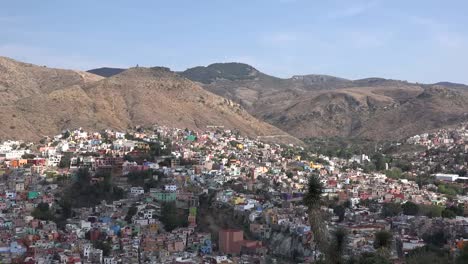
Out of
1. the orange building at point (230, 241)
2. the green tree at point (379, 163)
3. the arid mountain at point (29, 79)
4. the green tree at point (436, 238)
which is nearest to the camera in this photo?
the green tree at point (436, 238)

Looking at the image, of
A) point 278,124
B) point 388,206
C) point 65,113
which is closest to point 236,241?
point 388,206

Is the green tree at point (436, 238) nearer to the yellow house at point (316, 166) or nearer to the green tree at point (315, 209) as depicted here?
the green tree at point (315, 209)

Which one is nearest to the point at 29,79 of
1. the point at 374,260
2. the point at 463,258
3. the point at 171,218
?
the point at 171,218

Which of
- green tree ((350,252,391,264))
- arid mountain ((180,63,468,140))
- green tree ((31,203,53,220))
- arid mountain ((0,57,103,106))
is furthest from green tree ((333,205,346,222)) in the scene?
arid mountain ((180,63,468,140))

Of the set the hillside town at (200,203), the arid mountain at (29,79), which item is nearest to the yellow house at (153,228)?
the hillside town at (200,203)

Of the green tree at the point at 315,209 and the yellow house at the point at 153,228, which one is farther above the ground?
the green tree at the point at 315,209

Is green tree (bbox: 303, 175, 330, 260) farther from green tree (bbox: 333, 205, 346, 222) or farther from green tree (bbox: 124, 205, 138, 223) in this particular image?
green tree (bbox: 124, 205, 138, 223)

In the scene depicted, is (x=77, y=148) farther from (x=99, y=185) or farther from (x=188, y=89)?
(x=188, y=89)

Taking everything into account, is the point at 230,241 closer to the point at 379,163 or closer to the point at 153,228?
the point at 153,228
